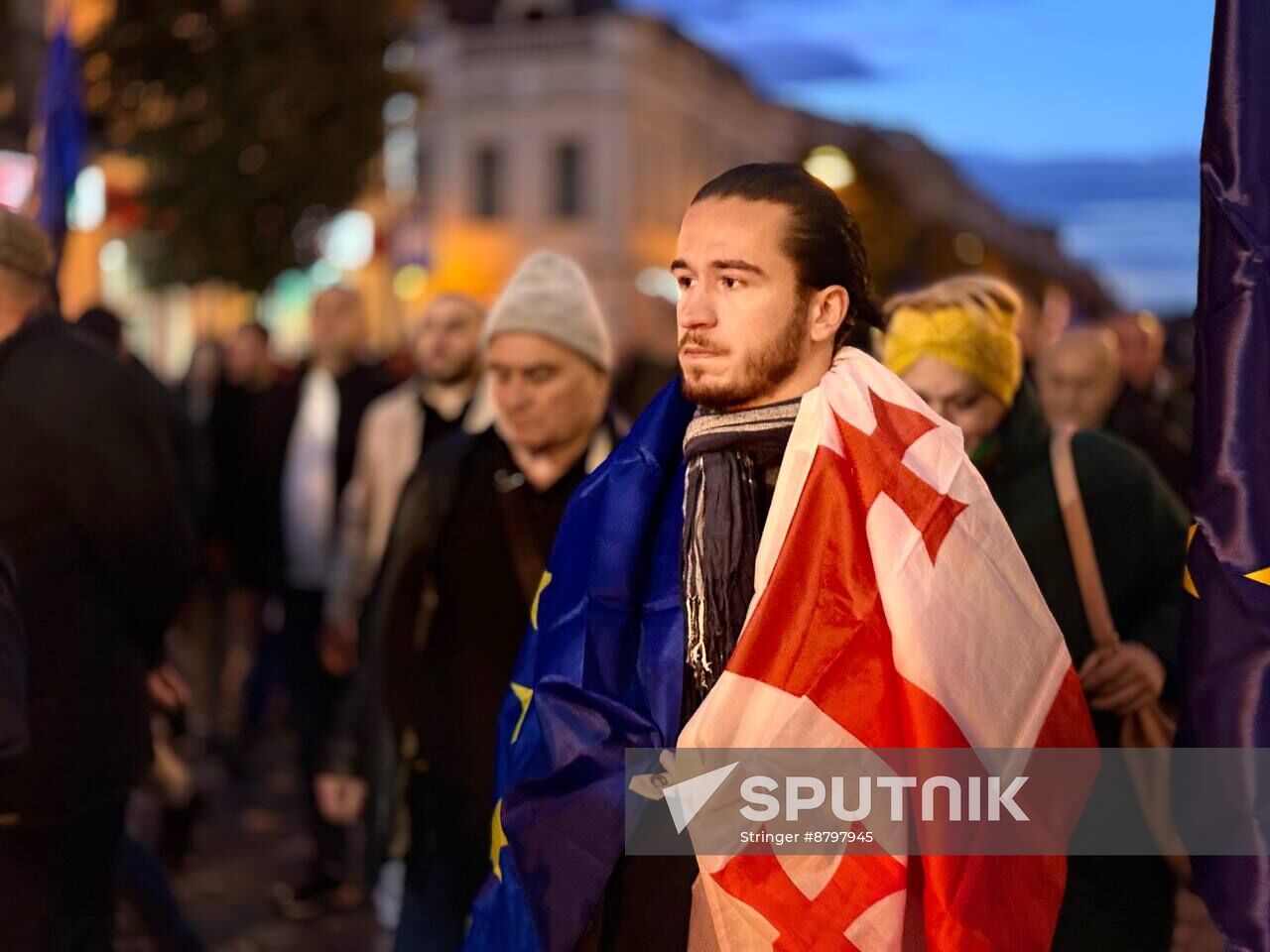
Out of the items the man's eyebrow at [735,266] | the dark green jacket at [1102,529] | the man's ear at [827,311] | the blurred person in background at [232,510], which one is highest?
the man's eyebrow at [735,266]

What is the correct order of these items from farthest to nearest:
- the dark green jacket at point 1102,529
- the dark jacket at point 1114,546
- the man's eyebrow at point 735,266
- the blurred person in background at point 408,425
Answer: the blurred person in background at point 408,425 → the dark green jacket at point 1102,529 → the dark jacket at point 1114,546 → the man's eyebrow at point 735,266

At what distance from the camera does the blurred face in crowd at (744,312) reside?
275cm

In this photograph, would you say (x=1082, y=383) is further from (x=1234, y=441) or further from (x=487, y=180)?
(x=487, y=180)

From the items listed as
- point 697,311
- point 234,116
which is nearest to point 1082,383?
point 697,311

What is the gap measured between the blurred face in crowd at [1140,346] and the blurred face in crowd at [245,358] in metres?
4.51

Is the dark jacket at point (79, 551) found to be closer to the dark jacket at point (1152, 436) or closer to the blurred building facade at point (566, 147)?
the dark jacket at point (1152, 436)

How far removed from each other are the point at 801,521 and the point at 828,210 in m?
0.49

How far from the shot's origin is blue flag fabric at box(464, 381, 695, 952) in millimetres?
2779

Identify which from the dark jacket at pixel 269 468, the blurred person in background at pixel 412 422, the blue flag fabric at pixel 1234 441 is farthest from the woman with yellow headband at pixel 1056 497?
the dark jacket at pixel 269 468

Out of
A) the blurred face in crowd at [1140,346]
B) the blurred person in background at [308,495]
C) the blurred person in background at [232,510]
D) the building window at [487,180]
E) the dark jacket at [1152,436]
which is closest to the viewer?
the dark jacket at [1152,436]

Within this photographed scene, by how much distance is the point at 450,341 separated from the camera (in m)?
7.03

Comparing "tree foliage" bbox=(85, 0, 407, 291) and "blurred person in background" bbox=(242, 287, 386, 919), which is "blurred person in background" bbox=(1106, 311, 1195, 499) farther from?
"tree foliage" bbox=(85, 0, 407, 291)

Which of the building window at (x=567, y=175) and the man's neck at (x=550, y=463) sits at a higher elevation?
the building window at (x=567, y=175)

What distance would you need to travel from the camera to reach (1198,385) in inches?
119
